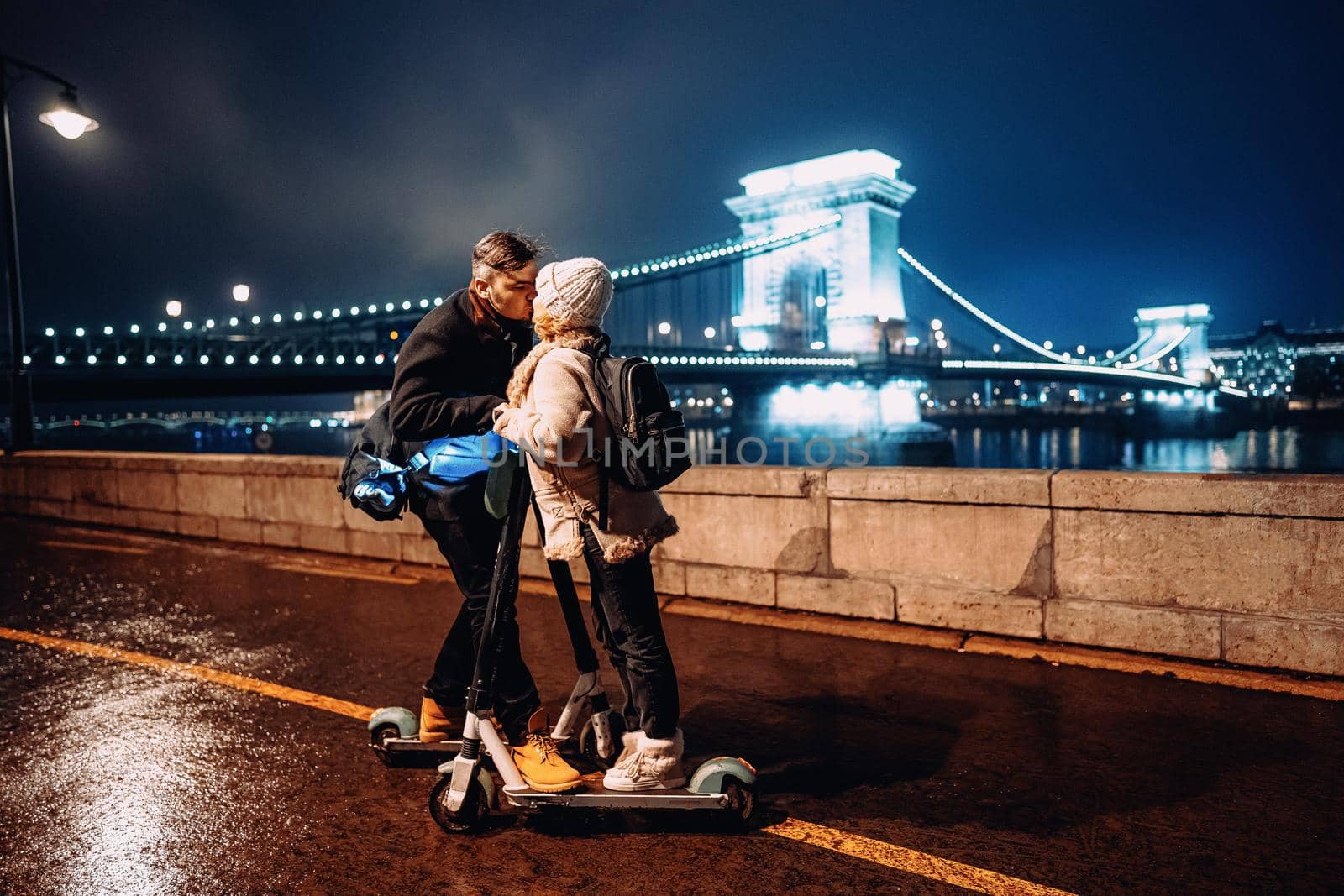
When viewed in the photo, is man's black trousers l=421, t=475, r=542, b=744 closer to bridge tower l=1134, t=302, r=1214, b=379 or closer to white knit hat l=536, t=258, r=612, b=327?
white knit hat l=536, t=258, r=612, b=327

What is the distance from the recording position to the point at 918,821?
287cm

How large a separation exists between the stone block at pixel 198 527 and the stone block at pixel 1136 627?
24.7 feet

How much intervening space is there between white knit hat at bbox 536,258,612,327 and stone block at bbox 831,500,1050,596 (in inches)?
116

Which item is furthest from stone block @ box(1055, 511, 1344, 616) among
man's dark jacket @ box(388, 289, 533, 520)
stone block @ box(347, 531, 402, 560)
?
stone block @ box(347, 531, 402, 560)

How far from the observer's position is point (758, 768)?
10.9 feet

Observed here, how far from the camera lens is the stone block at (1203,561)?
414 cm

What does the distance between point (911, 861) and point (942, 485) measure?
8.84ft

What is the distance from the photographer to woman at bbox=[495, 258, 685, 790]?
2.67 m

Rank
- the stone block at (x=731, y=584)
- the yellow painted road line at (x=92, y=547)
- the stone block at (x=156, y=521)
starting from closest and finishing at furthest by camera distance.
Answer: the stone block at (x=731, y=584)
the yellow painted road line at (x=92, y=547)
the stone block at (x=156, y=521)

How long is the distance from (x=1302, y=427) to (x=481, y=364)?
77.8 meters

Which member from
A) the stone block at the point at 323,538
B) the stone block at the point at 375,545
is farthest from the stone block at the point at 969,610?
the stone block at the point at 323,538

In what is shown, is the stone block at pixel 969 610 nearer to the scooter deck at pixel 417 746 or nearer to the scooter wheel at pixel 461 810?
the scooter deck at pixel 417 746

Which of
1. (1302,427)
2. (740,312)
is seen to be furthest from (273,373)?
(1302,427)

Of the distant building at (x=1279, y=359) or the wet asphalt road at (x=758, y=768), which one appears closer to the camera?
the wet asphalt road at (x=758, y=768)
